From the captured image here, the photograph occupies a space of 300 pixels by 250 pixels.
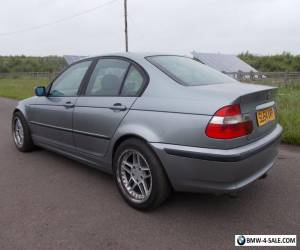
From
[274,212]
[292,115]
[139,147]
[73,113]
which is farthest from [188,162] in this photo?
[292,115]

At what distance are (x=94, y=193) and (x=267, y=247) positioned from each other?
75.3 inches

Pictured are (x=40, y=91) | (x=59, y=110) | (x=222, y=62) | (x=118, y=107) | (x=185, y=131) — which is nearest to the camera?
(x=185, y=131)

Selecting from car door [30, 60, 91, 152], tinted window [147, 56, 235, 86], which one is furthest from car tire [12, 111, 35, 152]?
tinted window [147, 56, 235, 86]

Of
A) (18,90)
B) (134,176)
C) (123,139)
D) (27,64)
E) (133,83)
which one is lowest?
(18,90)

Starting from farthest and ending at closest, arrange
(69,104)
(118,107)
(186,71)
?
(69,104), (186,71), (118,107)

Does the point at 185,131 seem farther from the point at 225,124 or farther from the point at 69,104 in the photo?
the point at 69,104

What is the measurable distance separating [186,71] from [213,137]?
1044 mm

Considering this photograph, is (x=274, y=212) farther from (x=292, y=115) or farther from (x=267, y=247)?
(x=292, y=115)

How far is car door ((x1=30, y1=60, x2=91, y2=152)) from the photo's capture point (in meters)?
4.05

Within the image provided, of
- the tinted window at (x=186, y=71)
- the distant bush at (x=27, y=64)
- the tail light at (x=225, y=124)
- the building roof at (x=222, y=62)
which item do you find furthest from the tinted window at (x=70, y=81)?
the distant bush at (x=27, y=64)

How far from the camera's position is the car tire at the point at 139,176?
2957mm

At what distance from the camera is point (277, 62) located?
45031mm

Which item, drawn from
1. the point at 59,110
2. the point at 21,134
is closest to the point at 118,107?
the point at 59,110

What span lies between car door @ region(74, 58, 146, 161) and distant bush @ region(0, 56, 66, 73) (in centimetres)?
6353
